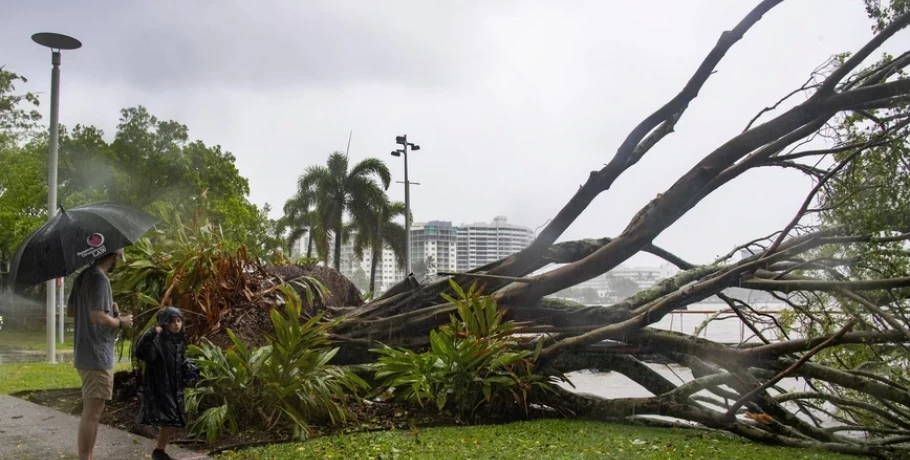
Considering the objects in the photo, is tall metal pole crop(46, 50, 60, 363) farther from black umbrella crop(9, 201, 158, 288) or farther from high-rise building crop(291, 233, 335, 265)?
high-rise building crop(291, 233, 335, 265)

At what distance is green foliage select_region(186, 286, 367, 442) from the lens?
22.6 ft

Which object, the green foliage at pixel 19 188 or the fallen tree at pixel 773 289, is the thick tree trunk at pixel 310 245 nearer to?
the green foliage at pixel 19 188

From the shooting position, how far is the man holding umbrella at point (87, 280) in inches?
201

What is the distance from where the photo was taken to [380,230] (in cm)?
3716

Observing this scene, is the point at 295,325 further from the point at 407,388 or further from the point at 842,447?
the point at 842,447

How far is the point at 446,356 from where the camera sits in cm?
773

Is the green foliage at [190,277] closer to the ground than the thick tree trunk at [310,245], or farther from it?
closer to the ground

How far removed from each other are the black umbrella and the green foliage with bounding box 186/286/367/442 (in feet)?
6.05

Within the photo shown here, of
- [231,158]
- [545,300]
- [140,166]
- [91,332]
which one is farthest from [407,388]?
[231,158]

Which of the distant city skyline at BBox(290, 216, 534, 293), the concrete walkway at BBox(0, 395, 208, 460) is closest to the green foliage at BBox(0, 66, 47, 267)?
the distant city skyline at BBox(290, 216, 534, 293)

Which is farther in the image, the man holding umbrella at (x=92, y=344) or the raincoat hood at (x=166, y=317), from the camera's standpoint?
the raincoat hood at (x=166, y=317)

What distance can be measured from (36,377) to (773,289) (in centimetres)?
985

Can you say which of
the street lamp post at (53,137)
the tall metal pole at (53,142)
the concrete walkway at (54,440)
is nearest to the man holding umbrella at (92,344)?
the concrete walkway at (54,440)

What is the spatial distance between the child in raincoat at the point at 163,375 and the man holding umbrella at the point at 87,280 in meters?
0.30
